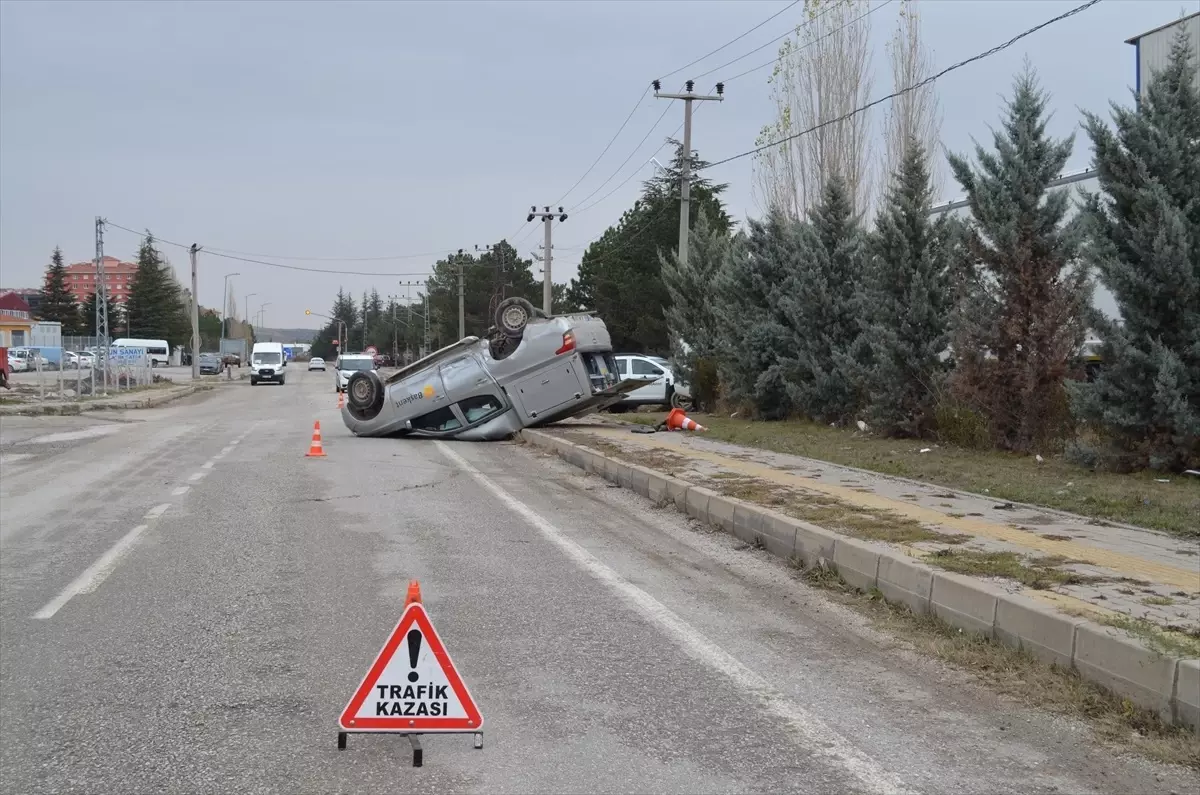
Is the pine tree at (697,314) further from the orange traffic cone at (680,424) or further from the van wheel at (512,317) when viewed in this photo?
the van wheel at (512,317)

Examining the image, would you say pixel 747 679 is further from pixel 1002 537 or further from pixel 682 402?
pixel 682 402

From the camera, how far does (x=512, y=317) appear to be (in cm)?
1988

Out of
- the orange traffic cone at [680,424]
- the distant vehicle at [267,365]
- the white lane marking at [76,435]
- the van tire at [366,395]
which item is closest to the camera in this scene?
the white lane marking at [76,435]

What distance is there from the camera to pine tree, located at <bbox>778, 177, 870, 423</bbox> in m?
20.7

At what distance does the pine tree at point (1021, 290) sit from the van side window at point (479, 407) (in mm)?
8775

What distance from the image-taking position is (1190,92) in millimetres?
12242

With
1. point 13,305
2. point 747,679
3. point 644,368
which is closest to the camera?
point 747,679

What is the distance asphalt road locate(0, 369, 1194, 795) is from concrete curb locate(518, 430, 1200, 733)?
350 millimetres

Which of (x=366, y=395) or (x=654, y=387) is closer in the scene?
(x=366, y=395)

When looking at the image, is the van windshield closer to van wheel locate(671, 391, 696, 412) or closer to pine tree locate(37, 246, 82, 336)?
van wheel locate(671, 391, 696, 412)

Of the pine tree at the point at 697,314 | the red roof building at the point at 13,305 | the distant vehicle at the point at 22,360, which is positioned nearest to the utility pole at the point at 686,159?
the pine tree at the point at 697,314

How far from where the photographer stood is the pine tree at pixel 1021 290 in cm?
1459

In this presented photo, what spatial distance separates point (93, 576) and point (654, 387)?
911 inches

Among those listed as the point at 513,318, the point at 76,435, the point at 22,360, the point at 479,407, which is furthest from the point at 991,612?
the point at 22,360
